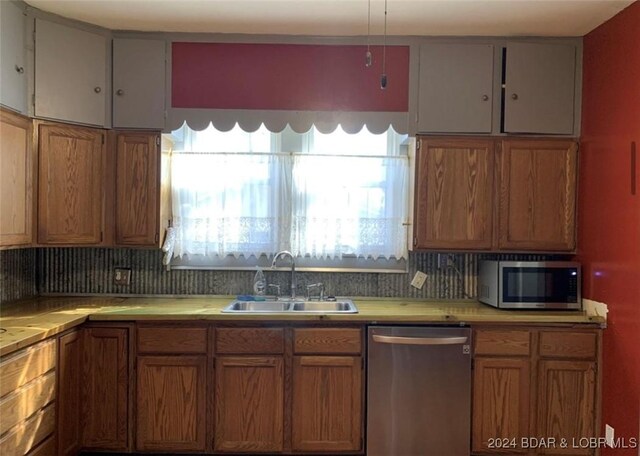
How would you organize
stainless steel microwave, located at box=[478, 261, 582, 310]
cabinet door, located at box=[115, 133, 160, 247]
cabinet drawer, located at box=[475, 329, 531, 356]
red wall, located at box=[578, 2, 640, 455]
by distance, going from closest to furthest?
red wall, located at box=[578, 2, 640, 455] < cabinet drawer, located at box=[475, 329, 531, 356] < stainless steel microwave, located at box=[478, 261, 582, 310] < cabinet door, located at box=[115, 133, 160, 247]

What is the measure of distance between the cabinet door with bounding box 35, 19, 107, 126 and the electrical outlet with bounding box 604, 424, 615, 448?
3.45 meters

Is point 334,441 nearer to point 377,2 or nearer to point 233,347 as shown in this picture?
point 233,347

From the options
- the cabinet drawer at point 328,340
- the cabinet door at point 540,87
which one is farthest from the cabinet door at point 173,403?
the cabinet door at point 540,87

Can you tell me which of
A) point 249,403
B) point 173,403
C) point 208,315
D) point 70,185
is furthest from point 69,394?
point 70,185

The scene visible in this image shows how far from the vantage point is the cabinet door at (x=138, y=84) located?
279 cm

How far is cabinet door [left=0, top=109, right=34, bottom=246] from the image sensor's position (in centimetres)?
236

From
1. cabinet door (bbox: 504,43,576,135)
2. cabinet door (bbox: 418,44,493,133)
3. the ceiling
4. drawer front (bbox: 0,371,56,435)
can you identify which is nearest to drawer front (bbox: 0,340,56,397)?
drawer front (bbox: 0,371,56,435)

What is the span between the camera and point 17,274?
2.88 metres

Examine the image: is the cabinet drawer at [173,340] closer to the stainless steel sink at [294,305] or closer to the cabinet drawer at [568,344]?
the stainless steel sink at [294,305]

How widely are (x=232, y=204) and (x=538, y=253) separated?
2.02 metres

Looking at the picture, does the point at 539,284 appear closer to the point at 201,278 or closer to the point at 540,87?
the point at 540,87

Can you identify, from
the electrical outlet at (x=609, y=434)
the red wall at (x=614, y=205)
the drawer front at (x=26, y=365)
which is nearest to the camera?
the drawer front at (x=26, y=365)

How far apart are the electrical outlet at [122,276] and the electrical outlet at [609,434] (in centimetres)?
306

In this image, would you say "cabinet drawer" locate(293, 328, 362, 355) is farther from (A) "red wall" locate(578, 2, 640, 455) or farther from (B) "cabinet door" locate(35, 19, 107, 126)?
(B) "cabinet door" locate(35, 19, 107, 126)
